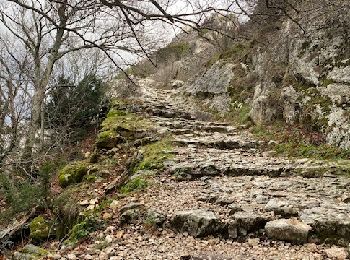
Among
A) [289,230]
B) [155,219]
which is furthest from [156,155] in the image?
[289,230]

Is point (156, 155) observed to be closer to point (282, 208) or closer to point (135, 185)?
point (135, 185)

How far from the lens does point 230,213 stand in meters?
3.92

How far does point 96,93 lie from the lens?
1524cm

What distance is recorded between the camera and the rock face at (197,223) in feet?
12.1

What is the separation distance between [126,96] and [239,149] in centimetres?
955

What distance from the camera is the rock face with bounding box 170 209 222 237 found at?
3.69 metres

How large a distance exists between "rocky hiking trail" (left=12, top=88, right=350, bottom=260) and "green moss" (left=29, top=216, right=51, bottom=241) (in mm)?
1479

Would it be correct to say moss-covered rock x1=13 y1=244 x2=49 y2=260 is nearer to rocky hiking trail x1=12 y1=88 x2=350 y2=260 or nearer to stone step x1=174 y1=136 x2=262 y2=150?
rocky hiking trail x1=12 y1=88 x2=350 y2=260

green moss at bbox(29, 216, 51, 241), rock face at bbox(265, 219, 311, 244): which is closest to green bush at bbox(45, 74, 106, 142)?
green moss at bbox(29, 216, 51, 241)

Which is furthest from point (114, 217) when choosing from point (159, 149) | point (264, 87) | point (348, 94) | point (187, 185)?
point (264, 87)

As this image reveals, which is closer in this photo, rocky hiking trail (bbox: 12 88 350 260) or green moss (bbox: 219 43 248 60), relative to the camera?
rocky hiking trail (bbox: 12 88 350 260)

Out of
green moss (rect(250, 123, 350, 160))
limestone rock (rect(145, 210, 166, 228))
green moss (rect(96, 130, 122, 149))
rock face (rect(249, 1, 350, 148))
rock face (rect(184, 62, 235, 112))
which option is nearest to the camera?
limestone rock (rect(145, 210, 166, 228))

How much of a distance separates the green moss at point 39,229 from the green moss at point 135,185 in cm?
133

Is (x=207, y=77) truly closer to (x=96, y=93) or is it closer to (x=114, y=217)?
(x=96, y=93)
